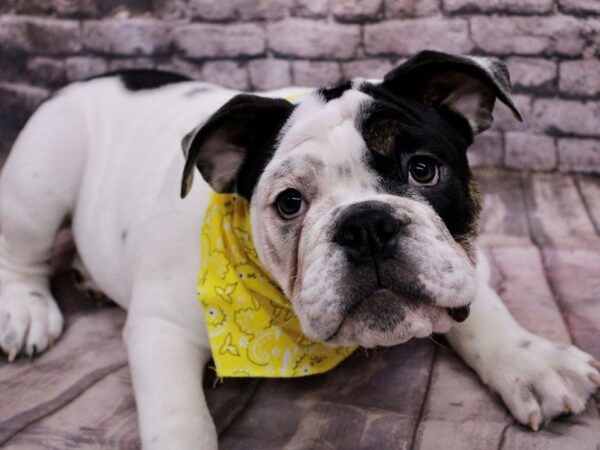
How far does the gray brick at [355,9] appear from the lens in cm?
436

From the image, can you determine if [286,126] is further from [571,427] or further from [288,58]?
[288,58]

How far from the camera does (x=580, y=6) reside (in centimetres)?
410

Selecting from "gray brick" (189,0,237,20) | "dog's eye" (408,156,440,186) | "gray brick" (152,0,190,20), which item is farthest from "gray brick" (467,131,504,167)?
"dog's eye" (408,156,440,186)

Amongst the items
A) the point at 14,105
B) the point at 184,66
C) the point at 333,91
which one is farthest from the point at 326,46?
the point at 14,105

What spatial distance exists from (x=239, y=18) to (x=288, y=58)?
0.39 meters

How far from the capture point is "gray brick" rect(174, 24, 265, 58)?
455 cm

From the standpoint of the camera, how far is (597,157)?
431 centimetres

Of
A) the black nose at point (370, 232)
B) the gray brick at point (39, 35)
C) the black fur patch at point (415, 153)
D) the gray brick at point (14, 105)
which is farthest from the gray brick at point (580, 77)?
the gray brick at point (14, 105)

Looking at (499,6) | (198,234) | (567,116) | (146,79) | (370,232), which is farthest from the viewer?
(567,116)

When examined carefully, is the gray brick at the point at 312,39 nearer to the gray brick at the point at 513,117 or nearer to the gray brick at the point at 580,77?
the gray brick at the point at 513,117

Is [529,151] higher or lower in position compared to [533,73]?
lower

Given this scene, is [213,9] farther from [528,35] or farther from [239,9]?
[528,35]

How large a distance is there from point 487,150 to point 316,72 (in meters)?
1.17

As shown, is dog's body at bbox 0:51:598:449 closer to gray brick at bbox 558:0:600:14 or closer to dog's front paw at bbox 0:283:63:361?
dog's front paw at bbox 0:283:63:361
